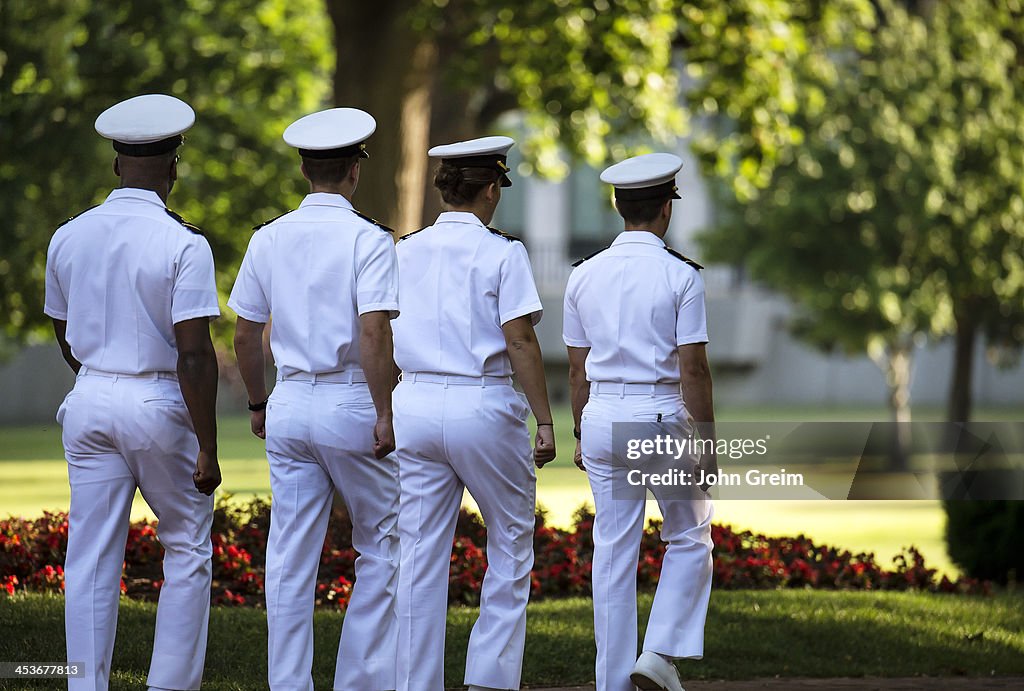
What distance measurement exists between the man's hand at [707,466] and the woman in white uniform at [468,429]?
0.72 metres

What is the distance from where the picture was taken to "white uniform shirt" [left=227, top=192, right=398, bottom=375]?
18.5 feet

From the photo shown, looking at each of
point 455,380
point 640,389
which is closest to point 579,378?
point 640,389

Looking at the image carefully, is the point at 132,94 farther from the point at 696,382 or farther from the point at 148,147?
the point at 696,382

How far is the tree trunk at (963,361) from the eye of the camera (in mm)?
22734

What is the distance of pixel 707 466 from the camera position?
6301 millimetres

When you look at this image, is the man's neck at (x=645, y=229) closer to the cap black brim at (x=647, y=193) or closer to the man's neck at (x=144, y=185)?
the cap black brim at (x=647, y=193)

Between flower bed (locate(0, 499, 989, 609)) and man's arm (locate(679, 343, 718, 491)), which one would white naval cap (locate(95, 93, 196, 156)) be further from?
flower bed (locate(0, 499, 989, 609))

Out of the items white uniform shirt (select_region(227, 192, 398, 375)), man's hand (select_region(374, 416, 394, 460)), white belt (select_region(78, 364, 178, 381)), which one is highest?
white uniform shirt (select_region(227, 192, 398, 375))

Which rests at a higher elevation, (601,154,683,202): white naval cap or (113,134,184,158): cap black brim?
(113,134,184,158): cap black brim

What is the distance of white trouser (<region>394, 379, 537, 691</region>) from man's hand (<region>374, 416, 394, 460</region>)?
33 centimetres

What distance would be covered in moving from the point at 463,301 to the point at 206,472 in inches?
47.5

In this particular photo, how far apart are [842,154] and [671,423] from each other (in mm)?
15205

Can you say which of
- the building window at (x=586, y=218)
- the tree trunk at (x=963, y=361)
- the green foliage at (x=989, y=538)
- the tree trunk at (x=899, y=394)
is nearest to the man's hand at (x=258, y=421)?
the green foliage at (x=989, y=538)

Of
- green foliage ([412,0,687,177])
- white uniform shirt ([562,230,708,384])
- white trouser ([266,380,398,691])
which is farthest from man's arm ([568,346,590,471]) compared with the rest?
green foliage ([412,0,687,177])
